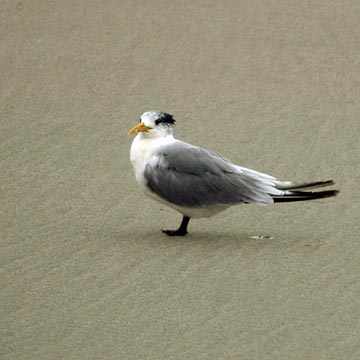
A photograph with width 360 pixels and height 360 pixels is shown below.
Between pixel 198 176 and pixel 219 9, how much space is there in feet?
19.9

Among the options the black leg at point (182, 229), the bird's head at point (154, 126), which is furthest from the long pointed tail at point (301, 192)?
the bird's head at point (154, 126)

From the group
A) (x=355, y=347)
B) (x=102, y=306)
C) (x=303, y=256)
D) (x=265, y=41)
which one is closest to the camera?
(x=355, y=347)

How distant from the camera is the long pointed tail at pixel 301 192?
7.95m

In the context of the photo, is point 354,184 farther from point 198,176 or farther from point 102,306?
point 102,306

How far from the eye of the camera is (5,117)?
11.3 metres

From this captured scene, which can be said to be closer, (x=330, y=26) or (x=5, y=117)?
(x=5, y=117)

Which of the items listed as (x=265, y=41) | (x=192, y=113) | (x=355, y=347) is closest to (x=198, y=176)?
(x=355, y=347)

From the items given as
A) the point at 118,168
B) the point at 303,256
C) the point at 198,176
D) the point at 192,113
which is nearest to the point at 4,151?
the point at 118,168

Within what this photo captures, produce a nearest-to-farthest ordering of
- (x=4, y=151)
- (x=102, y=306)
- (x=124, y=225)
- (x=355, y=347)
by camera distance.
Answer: (x=355, y=347), (x=102, y=306), (x=124, y=225), (x=4, y=151)

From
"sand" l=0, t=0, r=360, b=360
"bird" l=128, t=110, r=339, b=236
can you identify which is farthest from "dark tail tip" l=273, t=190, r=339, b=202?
"sand" l=0, t=0, r=360, b=360

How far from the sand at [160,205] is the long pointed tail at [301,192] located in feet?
0.88

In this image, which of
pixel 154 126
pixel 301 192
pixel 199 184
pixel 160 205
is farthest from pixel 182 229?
pixel 160 205

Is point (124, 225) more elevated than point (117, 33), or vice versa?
point (117, 33)

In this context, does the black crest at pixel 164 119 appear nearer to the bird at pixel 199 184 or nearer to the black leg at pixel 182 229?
the bird at pixel 199 184
